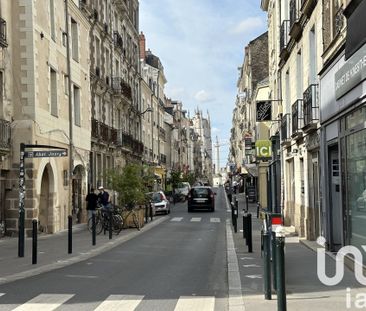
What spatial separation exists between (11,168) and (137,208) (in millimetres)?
5940

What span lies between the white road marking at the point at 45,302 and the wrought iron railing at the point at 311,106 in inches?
316

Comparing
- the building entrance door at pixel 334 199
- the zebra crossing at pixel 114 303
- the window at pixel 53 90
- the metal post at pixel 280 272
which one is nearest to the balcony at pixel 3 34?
the window at pixel 53 90

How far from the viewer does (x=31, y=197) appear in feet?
60.9

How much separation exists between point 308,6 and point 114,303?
10.1 metres

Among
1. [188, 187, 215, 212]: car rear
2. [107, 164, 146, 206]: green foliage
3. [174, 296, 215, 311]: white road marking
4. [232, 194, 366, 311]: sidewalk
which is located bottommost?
[174, 296, 215, 311]: white road marking

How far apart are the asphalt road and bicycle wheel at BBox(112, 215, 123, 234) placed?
5078 mm

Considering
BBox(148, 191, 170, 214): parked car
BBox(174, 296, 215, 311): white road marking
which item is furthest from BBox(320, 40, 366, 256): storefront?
BBox(148, 191, 170, 214): parked car

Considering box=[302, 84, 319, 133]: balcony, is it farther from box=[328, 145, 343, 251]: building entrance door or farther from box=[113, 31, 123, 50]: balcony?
box=[113, 31, 123, 50]: balcony

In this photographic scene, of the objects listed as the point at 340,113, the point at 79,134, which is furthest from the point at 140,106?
the point at 340,113

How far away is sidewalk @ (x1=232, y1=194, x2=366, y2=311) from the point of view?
278 inches

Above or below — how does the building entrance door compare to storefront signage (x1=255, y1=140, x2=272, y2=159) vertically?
below

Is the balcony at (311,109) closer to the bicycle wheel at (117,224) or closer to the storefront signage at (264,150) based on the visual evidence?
the bicycle wheel at (117,224)

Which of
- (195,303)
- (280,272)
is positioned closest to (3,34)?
(195,303)

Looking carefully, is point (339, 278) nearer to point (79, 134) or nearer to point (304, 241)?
point (304, 241)
